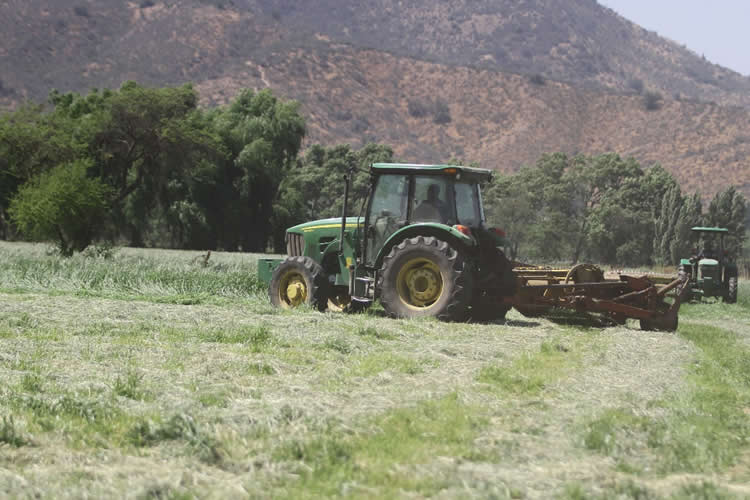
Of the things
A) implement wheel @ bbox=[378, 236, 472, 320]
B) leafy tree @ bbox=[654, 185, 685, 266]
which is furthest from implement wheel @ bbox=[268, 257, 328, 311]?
leafy tree @ bbox=[654, 185, 685, 266]

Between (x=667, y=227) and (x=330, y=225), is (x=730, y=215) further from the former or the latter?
(x=330, y=225)

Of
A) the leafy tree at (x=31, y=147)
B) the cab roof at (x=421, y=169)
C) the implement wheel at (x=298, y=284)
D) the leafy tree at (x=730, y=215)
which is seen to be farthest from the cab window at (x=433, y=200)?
the leafy tree at (x=730, y=215)

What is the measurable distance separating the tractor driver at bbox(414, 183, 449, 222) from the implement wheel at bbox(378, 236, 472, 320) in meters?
0.48

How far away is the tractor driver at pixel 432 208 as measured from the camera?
1127 centimetres

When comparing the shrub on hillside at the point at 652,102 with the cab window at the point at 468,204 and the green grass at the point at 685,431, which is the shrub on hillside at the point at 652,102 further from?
the green grass at the point at 685,431

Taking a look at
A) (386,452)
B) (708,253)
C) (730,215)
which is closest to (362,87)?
(730,215)

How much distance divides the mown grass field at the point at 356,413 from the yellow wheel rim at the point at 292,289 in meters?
2.70

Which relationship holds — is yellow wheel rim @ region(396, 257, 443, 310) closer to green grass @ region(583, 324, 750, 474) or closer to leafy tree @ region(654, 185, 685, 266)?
green grass @ region(583, 324, 750, 474)

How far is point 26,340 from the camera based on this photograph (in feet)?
25.5

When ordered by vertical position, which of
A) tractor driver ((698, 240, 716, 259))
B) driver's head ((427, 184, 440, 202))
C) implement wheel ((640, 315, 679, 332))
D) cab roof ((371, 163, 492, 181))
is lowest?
implement wheel ((640, 315, 679, 332))

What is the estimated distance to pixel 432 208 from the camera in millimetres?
11328

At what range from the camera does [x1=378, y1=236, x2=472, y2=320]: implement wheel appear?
1065cm

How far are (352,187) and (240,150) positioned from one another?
43.7 feet

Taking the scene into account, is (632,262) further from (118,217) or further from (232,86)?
(232,86)
